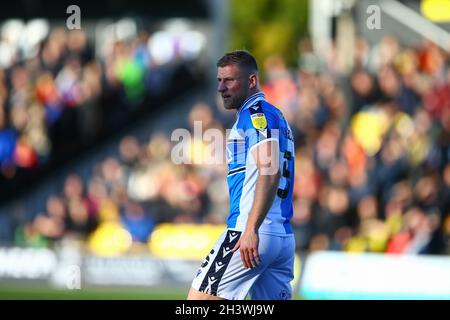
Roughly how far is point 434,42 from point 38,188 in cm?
770

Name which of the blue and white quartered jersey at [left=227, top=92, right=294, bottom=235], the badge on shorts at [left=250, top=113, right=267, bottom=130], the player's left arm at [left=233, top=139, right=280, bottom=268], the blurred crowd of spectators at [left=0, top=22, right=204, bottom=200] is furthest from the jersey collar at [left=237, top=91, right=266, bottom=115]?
the blurred crowd of spectators at [left=0, top=22, right=204, bottom=200]

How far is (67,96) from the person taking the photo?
20.6 meters

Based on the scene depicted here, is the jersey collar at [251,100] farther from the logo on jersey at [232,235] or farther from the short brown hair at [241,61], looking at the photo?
the logo on jersey at [232,235]

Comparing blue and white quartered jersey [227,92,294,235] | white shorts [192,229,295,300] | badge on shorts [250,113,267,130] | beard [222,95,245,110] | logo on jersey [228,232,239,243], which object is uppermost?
beard [222,95,245,110]

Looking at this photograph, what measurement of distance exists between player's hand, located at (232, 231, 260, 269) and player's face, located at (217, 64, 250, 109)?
95cm

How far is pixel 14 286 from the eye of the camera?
58.4ft

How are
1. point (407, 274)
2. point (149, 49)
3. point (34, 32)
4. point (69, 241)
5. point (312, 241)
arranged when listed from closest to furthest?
point (407, 274), point (312, 241), point (69, 241), point (149, 49), point (34, 32)

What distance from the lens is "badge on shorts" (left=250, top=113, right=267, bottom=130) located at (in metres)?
7.30

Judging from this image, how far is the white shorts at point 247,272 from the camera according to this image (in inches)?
289

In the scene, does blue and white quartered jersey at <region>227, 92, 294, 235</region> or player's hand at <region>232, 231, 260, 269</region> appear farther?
blue and white quartered jersey at <region>227, 92, 294, 235</region>

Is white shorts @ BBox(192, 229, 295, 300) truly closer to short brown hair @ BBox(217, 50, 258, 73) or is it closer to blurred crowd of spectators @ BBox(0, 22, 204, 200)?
short brown hair @ BBox(217, 50, 258, 73)

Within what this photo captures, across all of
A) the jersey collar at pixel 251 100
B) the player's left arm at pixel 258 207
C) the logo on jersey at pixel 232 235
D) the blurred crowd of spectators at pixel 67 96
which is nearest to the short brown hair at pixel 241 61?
the jersey collar at pixel 251 100

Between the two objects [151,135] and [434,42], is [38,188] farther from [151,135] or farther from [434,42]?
[434,42]
